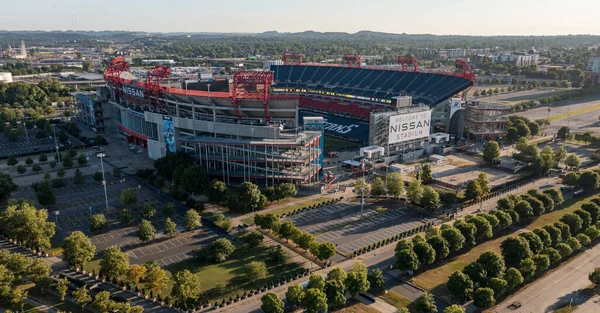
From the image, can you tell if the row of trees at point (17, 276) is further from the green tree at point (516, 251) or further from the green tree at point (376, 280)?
the green tree at point (516, 251)

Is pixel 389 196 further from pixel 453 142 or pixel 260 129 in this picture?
pixel 453 142

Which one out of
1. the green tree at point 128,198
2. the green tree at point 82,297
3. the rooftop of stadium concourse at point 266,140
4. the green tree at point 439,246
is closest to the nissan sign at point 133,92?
the rooftop of stadium concourse at point 266,140

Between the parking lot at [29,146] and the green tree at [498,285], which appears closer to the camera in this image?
the green tree at [498,285]

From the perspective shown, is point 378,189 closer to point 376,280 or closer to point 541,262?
point 376,280

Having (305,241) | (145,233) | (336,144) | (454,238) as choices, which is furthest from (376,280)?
(336,144)

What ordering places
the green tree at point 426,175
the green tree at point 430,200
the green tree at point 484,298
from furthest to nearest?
the green tree at point 426,175
the green tree at point 430,200
the green tree at point 484,298

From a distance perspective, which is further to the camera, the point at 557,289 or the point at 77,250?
the point at 77,250

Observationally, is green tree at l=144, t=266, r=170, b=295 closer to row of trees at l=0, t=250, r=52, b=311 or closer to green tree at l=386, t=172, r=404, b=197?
row of trees at l=0, t=250, r=52, b=311
